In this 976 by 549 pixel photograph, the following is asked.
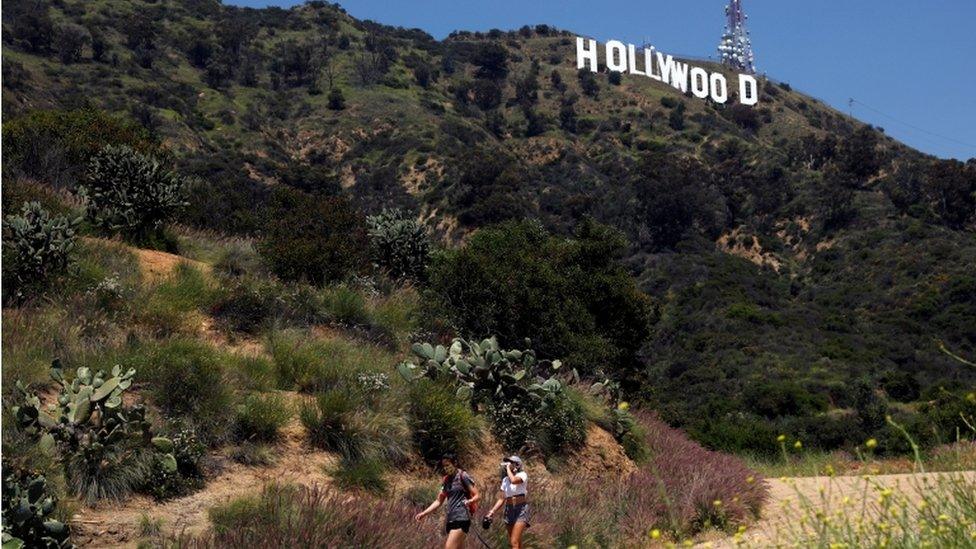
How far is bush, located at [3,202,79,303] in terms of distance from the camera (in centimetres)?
1505

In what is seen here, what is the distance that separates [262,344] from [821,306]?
51.9 metres

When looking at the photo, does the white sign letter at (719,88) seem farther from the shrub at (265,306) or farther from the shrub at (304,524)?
the shrub at (304,524)

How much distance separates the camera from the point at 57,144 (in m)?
26.7

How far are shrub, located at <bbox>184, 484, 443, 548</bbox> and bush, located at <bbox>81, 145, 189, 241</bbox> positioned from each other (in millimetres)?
11638

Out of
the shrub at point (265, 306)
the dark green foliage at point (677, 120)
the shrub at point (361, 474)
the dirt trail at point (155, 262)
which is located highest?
the dark green foliage at point (677, 120)

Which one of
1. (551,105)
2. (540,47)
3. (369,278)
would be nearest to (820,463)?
(369,278)

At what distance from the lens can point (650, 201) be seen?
72188 millimetres

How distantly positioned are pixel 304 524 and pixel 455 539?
200 cm

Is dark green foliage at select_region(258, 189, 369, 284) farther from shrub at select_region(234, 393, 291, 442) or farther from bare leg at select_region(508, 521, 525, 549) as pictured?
bare leg at select_region(508, 521, 525, 549)

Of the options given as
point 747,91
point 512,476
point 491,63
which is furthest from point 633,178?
point 512,476

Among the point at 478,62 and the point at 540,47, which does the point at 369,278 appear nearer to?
the point at 478,62

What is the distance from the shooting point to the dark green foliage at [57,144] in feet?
81.9

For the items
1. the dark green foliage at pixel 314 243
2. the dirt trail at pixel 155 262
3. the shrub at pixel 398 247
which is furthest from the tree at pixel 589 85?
the dirt trail at pixel 155 262

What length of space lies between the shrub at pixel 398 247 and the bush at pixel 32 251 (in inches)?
325
